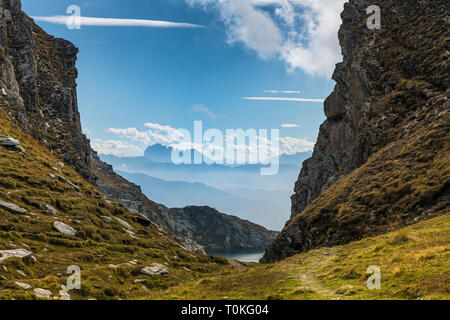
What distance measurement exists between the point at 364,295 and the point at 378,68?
223 feet

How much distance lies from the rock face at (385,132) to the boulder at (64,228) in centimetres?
3374

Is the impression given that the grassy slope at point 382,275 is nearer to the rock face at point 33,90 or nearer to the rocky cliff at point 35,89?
the rocky cliff at point 35,89

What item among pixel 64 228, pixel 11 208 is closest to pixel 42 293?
pixel 64 228

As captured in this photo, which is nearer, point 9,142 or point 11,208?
point 11,208

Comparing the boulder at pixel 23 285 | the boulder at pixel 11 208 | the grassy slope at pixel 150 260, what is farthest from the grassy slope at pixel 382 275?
the boulder at pixel 11 208

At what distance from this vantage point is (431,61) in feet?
197

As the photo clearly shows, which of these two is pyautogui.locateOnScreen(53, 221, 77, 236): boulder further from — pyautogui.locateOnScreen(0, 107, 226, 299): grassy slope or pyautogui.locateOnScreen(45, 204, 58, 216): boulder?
pyautogui.locateOnScreen(45, 204, 58, 216): boulder

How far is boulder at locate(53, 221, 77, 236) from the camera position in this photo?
3148 centimetres

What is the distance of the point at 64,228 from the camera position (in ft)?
106

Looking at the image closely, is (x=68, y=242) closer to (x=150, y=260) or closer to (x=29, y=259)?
(x=29, y=259)

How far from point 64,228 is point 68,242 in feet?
10.5

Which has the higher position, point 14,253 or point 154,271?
point 14,253

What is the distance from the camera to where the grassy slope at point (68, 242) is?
21500mm
